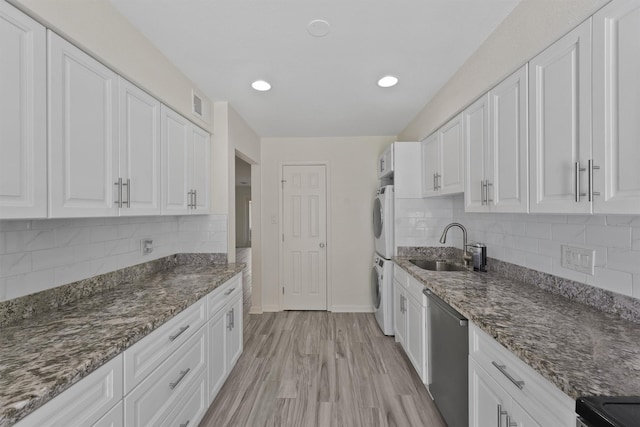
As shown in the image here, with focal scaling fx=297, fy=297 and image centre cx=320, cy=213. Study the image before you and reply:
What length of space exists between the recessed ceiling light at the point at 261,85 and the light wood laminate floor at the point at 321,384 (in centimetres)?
246

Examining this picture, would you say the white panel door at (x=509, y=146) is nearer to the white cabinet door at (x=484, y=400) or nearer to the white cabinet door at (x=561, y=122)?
the white cabinet door at (x=561, y=122)

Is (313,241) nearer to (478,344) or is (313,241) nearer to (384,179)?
(384,179)

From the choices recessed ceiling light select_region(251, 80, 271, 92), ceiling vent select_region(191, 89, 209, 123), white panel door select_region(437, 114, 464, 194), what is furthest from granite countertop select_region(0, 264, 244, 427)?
white panel door select_region(437, 114, 464, 194)

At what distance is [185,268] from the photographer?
266 centimetres

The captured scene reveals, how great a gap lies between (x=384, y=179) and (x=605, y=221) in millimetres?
2742

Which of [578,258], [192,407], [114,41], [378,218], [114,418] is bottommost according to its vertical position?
[192,407]

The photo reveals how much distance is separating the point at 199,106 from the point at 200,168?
0.53 metres

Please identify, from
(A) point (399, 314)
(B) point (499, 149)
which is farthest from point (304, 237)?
(B) point (499, 149)

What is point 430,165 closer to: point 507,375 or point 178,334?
point 507,375

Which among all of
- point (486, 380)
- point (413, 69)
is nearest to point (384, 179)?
point (413, 69)

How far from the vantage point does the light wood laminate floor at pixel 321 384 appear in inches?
80.2

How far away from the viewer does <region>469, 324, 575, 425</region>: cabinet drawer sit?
918mm

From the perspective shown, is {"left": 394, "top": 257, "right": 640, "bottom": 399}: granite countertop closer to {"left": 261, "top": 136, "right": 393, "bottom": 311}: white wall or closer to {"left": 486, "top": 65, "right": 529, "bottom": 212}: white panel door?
{"left": 486, "top": 65, "right": 529, "bottom": 212}: white panel door

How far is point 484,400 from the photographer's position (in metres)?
1.37
